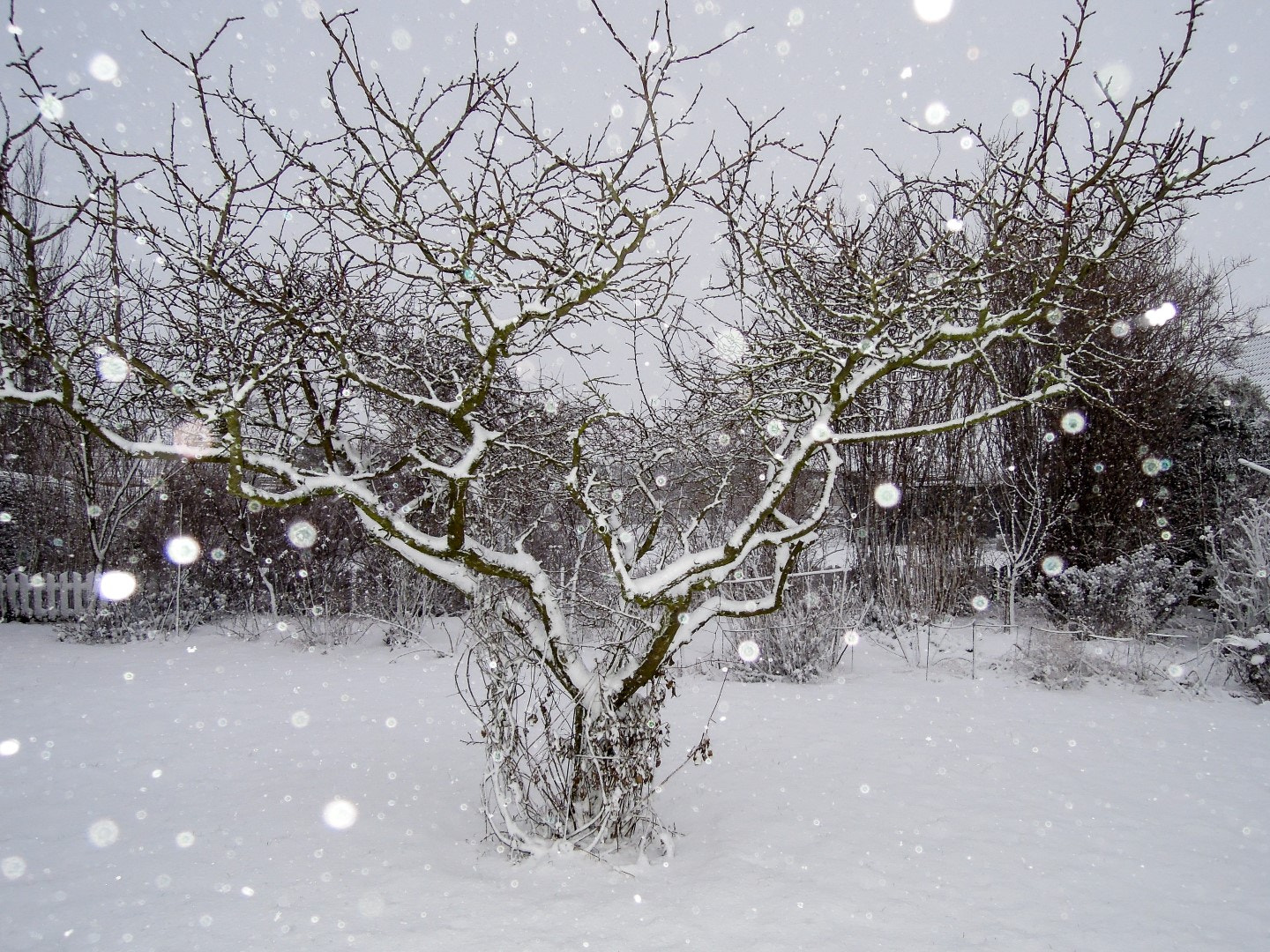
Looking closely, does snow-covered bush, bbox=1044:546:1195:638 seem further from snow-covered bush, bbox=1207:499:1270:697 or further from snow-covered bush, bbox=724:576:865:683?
snow-covered bush, bbox=724:576:865:683

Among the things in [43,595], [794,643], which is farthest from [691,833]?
[43,595]

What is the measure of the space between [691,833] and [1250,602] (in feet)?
21.7

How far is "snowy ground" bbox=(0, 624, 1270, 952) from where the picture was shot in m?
2.54

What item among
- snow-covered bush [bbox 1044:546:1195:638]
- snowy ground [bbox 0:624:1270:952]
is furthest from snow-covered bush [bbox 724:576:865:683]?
snow-covered bush [bbox 1044:546:1195:638]

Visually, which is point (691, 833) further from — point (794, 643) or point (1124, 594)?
point (1124, 594)

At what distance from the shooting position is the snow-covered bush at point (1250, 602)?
6246 millimetres

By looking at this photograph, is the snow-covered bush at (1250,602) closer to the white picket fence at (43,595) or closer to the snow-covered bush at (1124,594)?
the snow-covered bush at (1124,594)

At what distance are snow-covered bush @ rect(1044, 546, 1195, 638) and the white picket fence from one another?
12.4m

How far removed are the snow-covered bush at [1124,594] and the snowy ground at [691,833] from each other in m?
1.67

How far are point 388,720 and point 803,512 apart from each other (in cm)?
632

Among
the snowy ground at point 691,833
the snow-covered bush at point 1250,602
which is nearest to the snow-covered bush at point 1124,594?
the snow-covered bush at point 1250,602

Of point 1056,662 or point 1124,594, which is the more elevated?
point 1124,594

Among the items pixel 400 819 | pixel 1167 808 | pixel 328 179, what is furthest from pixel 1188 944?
pixel 328 179

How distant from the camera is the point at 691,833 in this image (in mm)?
3439
